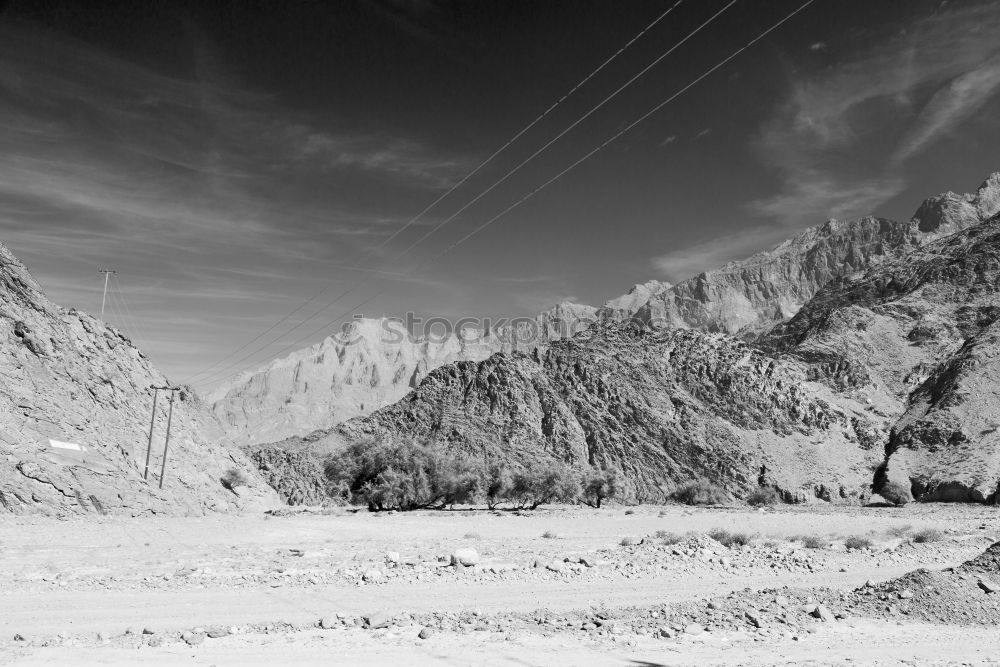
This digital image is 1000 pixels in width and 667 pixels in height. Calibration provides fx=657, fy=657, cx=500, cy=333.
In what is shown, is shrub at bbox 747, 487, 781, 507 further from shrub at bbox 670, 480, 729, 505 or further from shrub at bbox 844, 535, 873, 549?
shrub at bbox 844, 535, 873, 549

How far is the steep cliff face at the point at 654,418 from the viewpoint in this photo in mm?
67188

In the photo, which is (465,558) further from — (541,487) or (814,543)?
(541,487)

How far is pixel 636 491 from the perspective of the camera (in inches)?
2603

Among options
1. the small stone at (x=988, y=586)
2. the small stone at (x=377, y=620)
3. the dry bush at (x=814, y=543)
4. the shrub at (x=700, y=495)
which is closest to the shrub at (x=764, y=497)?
the shrub at (x=700, y=495)

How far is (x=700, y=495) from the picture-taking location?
59.8 meters

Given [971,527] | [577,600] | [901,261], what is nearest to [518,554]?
[577,600]

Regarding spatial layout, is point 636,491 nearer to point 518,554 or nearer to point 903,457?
point 903,457

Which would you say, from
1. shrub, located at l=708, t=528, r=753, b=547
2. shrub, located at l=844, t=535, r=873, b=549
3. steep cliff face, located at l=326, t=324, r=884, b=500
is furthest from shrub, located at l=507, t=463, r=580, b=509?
shrub, located at l=844, t=535, r=873, b=549

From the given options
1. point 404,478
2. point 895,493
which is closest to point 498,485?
point 404,478

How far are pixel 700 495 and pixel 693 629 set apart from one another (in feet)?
176

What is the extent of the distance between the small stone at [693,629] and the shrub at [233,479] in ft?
116

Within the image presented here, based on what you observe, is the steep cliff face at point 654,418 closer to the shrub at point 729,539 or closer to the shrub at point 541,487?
the shrub at point 541,487

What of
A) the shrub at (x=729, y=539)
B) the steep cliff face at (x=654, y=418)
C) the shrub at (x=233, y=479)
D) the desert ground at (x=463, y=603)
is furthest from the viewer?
the steep cliff face at (x=654, y=418)

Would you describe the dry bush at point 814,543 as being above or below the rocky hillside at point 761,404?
below
